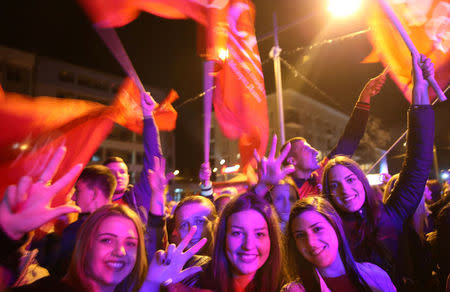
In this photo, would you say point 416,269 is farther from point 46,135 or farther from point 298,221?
point 46,135

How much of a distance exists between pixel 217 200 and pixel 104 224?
8.07 ft

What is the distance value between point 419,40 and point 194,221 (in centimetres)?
370

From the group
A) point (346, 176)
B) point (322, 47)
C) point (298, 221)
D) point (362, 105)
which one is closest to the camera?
point (298, 221)

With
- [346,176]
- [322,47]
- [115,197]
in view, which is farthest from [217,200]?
[322,47]

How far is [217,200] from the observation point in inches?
179

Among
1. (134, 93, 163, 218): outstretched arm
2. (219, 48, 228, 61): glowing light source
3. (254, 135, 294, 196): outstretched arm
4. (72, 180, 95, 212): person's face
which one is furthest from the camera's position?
(219, 48, 228, 61): glowing light source

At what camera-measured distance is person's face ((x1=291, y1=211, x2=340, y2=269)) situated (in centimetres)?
222

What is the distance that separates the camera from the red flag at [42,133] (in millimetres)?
4459

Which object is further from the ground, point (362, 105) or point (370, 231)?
point (362, 105)

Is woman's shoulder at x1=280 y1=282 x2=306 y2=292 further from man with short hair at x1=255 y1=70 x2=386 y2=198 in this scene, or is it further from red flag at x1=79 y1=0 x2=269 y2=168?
red flag at x1=79 y1=0 x2=269 y2=168

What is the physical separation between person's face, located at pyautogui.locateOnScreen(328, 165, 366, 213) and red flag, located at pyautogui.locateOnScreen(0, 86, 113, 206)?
3.18 m

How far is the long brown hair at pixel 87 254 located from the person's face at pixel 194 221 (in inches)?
31.5

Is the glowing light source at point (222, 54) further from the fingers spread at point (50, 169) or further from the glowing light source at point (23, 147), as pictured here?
the fingers spread at point (50, 169)

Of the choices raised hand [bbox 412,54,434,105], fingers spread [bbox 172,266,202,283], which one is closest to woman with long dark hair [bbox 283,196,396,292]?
fingers spread [bbox 172,266,202,283]
